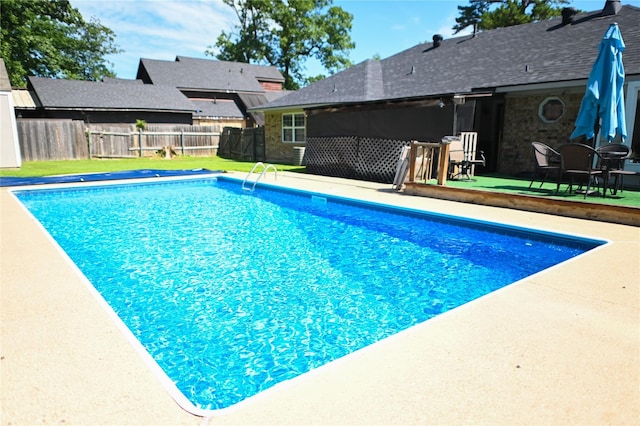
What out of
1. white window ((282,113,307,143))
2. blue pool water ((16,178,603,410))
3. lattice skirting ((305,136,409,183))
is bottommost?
blue pool water ((16,178,603,410))

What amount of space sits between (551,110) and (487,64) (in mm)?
3429

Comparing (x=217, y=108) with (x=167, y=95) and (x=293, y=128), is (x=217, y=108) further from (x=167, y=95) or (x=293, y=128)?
(x=293, y=128)

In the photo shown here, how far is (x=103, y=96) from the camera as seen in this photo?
2250 centimetres

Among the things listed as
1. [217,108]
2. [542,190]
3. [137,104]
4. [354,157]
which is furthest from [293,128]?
Answer: [217,108]

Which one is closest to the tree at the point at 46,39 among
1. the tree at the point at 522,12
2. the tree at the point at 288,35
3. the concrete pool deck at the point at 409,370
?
the tree at the point at 288,35

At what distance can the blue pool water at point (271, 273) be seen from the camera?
3.21m

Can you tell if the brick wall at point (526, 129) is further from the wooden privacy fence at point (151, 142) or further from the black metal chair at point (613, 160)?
the wooden privacy fence at point (151, 142)

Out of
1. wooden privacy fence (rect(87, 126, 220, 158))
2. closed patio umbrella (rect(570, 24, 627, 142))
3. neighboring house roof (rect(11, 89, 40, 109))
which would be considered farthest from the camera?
neighboring house roof (rect(11, 89, 40, 109))

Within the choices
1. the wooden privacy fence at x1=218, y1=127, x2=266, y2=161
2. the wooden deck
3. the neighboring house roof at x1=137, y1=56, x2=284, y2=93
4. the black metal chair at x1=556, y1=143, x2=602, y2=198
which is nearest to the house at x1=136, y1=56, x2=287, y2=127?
the neighboring house roof at x1=137, y1=56, x2=284, y2=93

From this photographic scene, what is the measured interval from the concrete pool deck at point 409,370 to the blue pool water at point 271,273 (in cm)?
59

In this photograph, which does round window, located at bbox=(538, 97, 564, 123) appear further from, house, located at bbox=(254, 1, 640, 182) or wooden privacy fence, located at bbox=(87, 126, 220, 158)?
wooden privacy fence, located at bbox=(87, 126, 220, 158)

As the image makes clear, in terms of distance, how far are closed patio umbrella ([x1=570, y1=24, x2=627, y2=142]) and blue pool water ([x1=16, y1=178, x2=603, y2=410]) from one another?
3489 millimetres

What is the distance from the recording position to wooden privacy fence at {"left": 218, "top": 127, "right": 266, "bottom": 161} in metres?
21.1

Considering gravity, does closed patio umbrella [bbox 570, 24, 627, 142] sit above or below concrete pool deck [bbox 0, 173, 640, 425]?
above
